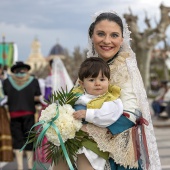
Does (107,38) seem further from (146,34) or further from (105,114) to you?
(146,34)

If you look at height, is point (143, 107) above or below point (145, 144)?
above

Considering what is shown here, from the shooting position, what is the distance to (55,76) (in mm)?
8078

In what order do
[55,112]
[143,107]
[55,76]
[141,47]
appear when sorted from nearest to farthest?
[55,112], [143,107], [55,76], [141,47]

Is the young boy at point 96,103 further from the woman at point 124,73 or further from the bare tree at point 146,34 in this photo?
the bare tree at point 146,34

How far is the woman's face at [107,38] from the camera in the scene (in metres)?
2.70

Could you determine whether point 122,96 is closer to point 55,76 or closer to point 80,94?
point 80,94

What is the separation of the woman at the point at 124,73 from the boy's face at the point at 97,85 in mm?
126

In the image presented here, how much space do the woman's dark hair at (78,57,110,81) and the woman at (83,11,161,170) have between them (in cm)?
15

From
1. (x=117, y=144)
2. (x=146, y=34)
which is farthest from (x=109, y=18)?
(x=146, y=34)

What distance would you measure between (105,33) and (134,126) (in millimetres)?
573

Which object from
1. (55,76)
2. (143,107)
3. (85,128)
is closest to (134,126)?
(143,107)

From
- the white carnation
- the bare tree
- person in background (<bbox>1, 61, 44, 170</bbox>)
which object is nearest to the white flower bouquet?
the white carnation

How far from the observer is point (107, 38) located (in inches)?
106

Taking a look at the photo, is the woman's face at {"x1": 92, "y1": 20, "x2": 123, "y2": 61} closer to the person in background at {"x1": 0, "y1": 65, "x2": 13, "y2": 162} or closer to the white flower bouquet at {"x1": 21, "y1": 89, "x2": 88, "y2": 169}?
the white flower bouquet at {"x1": 21, "y1": 89, "x2": 88, "y2": 169}
